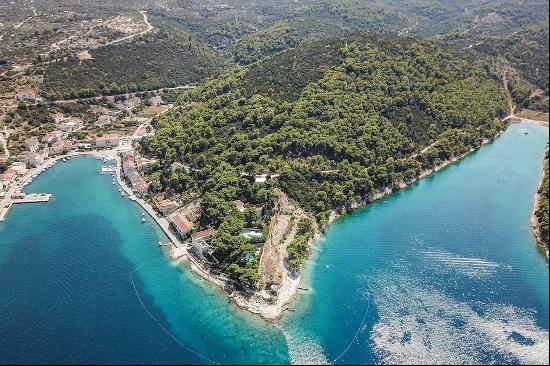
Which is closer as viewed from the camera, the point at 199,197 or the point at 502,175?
the point at 199,197

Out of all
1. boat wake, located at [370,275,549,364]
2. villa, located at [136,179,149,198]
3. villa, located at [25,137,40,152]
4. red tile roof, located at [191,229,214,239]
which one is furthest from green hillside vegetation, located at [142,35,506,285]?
villa, located at [25,137,40,152]

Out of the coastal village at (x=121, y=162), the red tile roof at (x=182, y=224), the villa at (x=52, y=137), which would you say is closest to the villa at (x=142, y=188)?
the coastal village at (x=121, y=162)

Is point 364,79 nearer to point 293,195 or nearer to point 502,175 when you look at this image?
point 502,175

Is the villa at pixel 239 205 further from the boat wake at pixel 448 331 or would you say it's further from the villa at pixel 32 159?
the villa at pixel 32 159

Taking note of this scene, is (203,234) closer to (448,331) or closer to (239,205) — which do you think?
(239,205)

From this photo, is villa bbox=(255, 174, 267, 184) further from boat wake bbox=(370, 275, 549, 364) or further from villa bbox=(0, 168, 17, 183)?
villa bbox=(0, 168, 17, 183)

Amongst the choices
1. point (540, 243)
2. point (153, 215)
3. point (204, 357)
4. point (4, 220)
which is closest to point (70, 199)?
point (4, 220)
